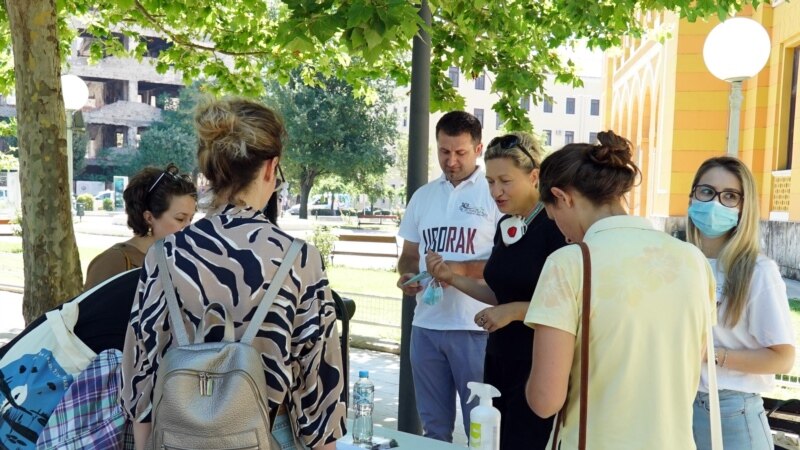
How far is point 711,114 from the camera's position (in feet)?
58.2

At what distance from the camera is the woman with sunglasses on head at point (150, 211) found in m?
3.37

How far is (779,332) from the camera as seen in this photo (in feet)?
8.53

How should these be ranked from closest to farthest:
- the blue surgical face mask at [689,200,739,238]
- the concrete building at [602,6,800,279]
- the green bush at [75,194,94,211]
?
the blue surgical face mask at [689,200,739,238]
the concrete building at [602,6,800,279]
the green bush at [75,194,94,211]

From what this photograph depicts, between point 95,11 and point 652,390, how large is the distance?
372 inches

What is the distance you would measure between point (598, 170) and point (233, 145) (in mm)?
974

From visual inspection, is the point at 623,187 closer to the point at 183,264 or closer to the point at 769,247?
the point at 183,264

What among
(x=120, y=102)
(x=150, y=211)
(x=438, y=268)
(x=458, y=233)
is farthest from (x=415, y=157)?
(x=120, y=102)

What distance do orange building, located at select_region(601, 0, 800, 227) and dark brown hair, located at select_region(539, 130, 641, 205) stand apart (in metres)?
9.23

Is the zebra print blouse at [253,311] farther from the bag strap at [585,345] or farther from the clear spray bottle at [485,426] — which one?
the bag strap at [585,345]

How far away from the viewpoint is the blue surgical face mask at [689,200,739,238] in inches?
108

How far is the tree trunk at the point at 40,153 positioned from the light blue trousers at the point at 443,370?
227cm

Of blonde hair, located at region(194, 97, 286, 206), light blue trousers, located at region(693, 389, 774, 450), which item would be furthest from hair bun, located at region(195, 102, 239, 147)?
light blue trousers, located at region(693, 389, 774, 450)

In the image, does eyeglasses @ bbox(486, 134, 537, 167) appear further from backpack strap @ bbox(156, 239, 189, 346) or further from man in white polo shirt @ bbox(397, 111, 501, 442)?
backpack strap @ bbox(156, 239, 189, 346)

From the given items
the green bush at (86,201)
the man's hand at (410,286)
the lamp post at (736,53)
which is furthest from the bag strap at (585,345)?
the green bush at (86,201)
